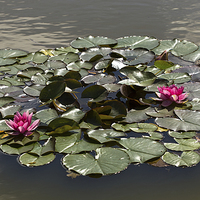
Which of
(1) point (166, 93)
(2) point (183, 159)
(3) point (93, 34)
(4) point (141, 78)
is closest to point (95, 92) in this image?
(4) point (141, 78)

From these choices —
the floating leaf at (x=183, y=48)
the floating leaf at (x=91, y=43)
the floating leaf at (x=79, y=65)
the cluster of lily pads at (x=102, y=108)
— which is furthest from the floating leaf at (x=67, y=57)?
the floating leaf at (x=183, y=48)

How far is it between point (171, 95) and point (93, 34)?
212 cm

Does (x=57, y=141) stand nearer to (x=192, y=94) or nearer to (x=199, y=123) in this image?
(x=199, y=123)

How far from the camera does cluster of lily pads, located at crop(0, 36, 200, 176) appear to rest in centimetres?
186

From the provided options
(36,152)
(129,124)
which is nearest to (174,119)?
(129,124)

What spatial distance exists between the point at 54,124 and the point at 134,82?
0.82 metres

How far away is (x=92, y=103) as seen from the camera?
7.89ft

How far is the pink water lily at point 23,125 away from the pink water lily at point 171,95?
40.5 inches

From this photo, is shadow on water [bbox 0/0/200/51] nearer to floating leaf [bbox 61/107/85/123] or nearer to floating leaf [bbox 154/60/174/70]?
floating leaf [bbox 154/60/174/70]

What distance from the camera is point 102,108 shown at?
2211 mm

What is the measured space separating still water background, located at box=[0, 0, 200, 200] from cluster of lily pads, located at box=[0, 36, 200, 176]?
0.24 ft

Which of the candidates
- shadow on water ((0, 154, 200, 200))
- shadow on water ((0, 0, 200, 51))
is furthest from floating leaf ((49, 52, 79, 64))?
shadow on water ((0, 154, 200, 200))

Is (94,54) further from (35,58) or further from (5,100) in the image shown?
(5,100)

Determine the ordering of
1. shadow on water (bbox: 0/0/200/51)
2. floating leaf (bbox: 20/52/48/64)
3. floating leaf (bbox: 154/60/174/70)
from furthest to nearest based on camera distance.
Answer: shadow on water (bbox: 0/0/200/51) < floating leaf (bbox: 20/52/48/64) < floating leaf (bbox: 154/60/174/70)
